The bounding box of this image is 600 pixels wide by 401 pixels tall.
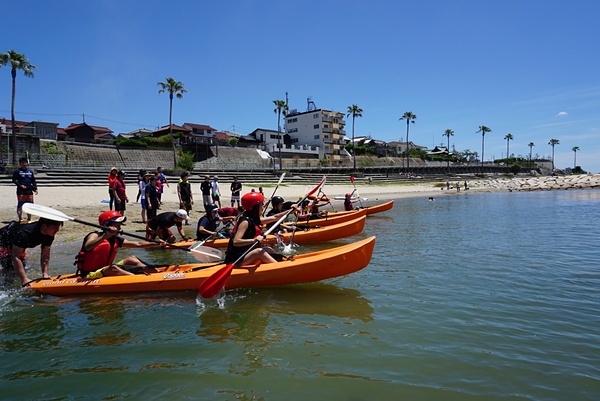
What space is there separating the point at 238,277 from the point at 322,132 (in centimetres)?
6946

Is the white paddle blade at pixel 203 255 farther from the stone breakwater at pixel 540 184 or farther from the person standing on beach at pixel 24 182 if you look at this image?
the stone breakwater at pixel 540 184

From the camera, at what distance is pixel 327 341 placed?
448 centimetres

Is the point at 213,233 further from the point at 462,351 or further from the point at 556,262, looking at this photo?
the point at 556,262

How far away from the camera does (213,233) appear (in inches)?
346

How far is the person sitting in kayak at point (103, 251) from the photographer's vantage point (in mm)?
5633

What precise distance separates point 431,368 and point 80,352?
3.78 metres

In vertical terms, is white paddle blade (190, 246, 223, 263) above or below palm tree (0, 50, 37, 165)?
below

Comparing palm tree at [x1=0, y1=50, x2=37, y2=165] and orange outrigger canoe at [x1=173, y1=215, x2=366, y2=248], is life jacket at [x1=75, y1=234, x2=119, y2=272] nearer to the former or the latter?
orange outrigger canoe at [x1=173, y1=215, x2=366, y2=248]

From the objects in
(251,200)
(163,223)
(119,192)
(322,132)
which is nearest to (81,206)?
(119,192)

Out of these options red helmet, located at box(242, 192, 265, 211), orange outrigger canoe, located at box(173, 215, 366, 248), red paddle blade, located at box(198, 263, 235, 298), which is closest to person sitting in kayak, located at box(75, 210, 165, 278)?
red paddle blade, located at box(198, 263, 235, 298)

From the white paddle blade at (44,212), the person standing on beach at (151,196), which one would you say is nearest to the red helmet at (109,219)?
the white paddle blade at (44,212)

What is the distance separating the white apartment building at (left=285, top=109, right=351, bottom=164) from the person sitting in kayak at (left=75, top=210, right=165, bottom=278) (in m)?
65.7

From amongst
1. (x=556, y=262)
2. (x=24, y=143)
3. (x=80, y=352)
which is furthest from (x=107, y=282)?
(x=24, y=143)

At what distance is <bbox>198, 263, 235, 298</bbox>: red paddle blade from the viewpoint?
5430mm
